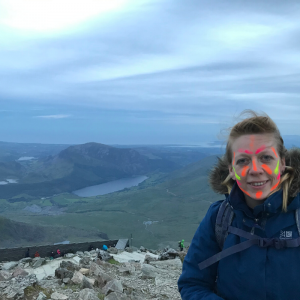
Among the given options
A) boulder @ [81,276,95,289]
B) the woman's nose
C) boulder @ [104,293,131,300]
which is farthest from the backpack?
boulder @ [81,276,95,289]

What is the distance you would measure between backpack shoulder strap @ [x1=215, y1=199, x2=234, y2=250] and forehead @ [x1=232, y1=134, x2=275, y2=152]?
0.61 metres

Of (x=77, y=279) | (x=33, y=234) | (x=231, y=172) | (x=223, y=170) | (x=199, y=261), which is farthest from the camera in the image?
(x=33, y=234)

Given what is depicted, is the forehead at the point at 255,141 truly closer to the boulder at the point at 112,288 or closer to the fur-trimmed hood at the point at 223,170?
the fur-trimmed hood at the point at 223,170

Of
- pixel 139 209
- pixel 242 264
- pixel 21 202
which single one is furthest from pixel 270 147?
pixel 21 202

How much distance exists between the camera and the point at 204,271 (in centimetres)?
309

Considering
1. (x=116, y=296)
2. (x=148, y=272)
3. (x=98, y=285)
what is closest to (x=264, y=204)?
(x=116, y=296)

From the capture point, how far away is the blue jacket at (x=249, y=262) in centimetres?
267

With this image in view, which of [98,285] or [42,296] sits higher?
[42,296]

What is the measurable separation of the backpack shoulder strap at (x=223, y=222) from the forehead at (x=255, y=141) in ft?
2.00

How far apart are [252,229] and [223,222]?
0.93 ft

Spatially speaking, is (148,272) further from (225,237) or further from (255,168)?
(255,168)

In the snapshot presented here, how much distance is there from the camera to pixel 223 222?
3008 millimetres

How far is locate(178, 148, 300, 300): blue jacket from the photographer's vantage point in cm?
267

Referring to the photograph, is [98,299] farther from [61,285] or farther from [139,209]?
[139,209]
